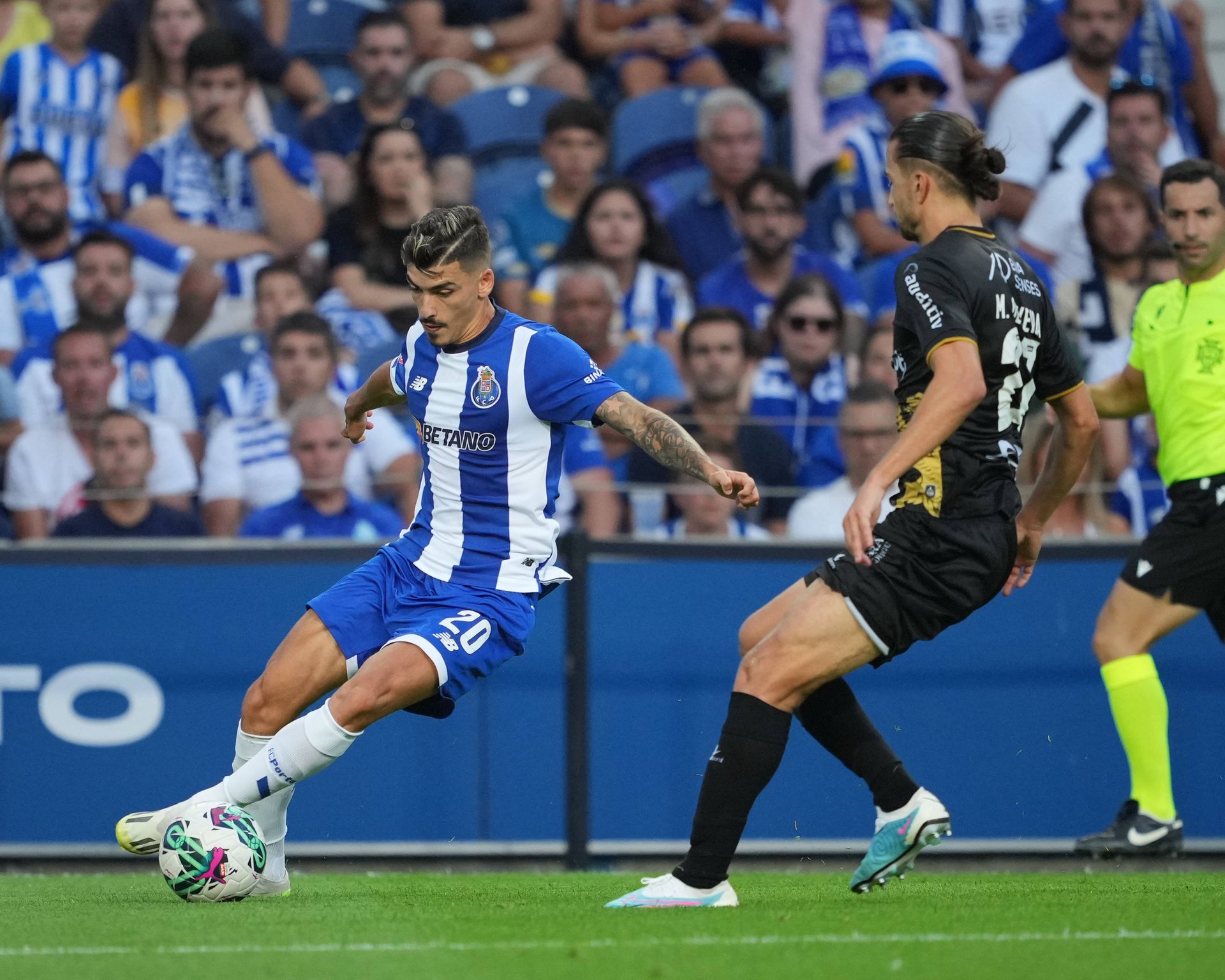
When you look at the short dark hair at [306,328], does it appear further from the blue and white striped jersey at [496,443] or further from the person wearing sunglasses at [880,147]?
the blue and white striped jersey at [496,443]

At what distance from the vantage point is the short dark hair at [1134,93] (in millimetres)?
10031

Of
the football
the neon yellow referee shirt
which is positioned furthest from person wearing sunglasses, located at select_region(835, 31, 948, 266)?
the football

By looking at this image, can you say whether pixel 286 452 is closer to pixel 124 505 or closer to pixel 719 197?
pixel 124 505

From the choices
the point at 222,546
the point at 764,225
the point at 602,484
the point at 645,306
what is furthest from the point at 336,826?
the point at 764,225

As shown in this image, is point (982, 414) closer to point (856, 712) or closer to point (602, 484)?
point (856, 712)

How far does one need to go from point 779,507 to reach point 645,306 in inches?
86.5

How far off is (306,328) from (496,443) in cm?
398

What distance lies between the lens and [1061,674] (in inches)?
288

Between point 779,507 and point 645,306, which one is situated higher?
point 645,306

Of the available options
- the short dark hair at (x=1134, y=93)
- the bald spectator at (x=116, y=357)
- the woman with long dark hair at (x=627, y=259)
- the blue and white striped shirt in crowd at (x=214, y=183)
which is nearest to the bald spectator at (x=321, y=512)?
the bald spectator at (x=116, y=357)

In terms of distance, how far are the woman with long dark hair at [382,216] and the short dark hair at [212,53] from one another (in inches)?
43.0

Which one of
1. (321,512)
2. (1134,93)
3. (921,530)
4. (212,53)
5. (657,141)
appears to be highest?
(212,53)

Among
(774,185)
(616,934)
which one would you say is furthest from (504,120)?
(616,934)

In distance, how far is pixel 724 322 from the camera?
349 inches
